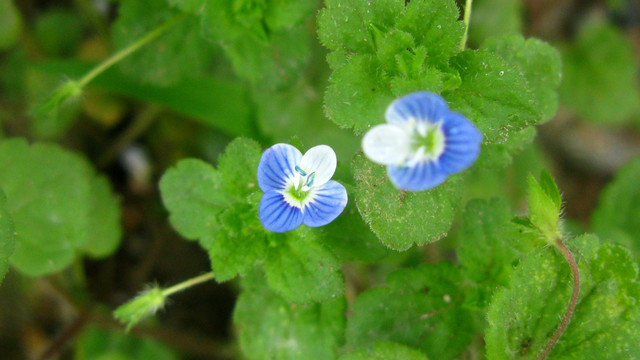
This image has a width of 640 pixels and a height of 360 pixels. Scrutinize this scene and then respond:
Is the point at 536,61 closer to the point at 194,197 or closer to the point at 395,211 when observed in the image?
the point at 395,211

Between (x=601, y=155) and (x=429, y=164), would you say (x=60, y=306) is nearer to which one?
(x=429, y=164)

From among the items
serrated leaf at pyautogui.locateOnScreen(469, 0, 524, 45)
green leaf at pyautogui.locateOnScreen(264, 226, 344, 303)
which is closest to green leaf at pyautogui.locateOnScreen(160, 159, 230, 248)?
green leaf at pyautogui.locateOnScreen(264, 226, 344, 303)

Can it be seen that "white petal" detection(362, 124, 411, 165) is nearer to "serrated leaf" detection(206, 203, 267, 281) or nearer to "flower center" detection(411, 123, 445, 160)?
"flower center" detection(411, 123, 445, 160)

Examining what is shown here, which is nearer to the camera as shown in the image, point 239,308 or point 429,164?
point 429,164

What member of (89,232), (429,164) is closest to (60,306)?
(89,232)

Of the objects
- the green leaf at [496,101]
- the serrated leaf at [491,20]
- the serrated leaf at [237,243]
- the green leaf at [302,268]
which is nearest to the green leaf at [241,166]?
the serrated leaf at [237,243]

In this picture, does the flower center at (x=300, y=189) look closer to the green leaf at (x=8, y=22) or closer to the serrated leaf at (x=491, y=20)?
the green leaf at (x=8, y=22)

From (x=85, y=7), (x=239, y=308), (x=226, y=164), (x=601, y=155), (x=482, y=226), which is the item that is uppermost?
(x=601, y=155)
